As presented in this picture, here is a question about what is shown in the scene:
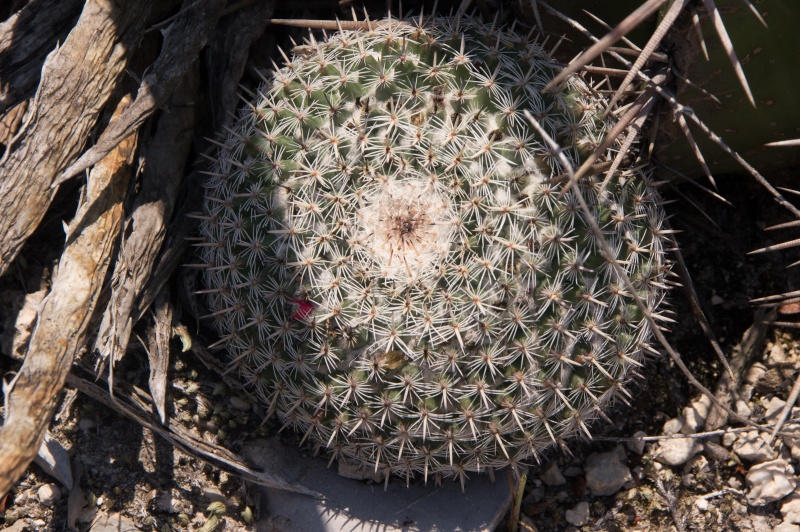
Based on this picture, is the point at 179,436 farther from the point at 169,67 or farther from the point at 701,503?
the point at 701,503

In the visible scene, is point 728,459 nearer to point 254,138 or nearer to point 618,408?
point 618,408

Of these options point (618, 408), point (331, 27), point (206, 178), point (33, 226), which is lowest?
point (618, 408)

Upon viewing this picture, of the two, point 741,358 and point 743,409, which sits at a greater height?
point 741,358

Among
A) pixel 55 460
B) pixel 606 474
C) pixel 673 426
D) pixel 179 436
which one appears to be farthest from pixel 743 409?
pixel 55 460

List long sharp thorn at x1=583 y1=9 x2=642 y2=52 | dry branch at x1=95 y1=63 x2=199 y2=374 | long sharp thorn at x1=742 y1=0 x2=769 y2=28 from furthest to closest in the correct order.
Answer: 1. dry branch at x1=95 y1=63 x2=199 y2=374
2. long sharp thorn at x1=583 y1=9 x2=642 y2=52
3. long sharp thorn at x1=742 y1=0 x2=769 y2=28

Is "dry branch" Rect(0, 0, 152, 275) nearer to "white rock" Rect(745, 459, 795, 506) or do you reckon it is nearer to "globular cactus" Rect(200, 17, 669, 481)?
"globular cactus" Rect(200, 17, 669, 481)

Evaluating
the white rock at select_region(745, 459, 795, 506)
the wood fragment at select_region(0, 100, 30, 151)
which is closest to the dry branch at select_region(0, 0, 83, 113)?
the wood fragment at select_region(0, 100, 30, 151)

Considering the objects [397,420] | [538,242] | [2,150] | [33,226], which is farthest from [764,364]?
[2,150]
